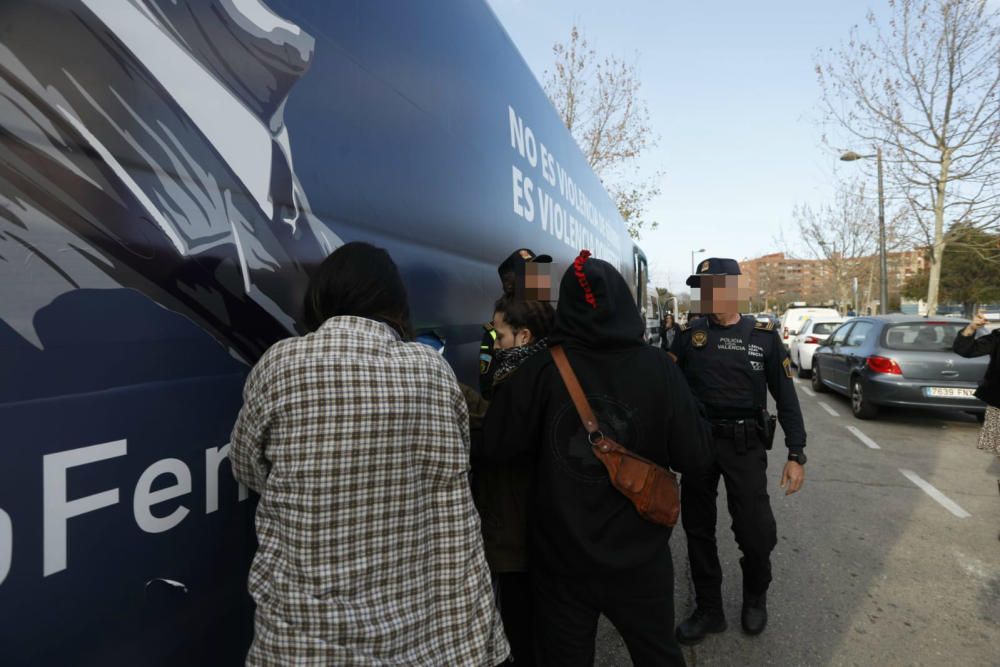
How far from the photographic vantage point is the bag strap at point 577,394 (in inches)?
66.0

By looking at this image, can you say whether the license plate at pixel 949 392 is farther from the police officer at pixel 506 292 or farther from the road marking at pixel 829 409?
the police officer at pixel 506 292

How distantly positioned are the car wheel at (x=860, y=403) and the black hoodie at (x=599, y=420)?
26.2ft

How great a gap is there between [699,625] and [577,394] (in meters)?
1.90

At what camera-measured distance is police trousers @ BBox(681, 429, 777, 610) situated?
279 cm

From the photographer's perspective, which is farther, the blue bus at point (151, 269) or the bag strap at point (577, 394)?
the bag strap at point (577, 394)

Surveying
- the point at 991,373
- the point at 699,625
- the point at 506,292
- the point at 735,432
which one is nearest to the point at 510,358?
the point at 506,292

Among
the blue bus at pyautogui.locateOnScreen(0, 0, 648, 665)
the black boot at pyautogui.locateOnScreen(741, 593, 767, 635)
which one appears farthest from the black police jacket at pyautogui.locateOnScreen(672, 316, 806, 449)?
the blue bus at pyautogui.locateOnScreen(0, 0, 648, 665)

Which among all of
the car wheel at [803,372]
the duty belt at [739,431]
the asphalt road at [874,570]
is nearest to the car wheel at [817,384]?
the car wheel at [803,372]

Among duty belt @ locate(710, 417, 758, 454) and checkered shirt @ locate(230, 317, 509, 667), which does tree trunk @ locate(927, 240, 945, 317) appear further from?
checkered shirt @ locate(230, 317, 509, 667)

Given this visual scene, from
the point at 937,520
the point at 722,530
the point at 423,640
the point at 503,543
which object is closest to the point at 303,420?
the point at 423,640

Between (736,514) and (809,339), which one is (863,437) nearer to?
(736,514)

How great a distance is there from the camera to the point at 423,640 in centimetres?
133

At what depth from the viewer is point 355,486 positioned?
1218mm

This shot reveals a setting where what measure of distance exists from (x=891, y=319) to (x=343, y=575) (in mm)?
9399
